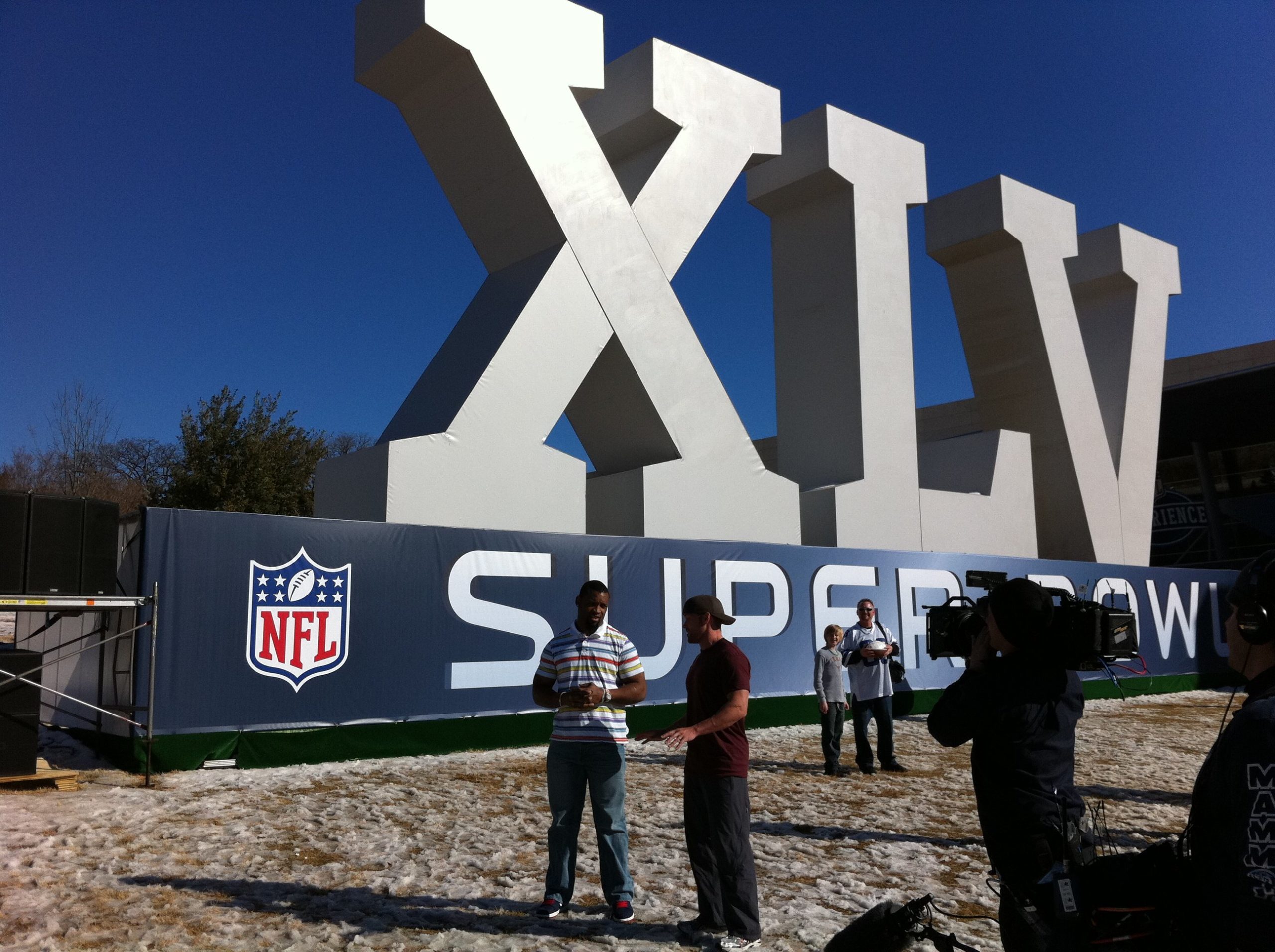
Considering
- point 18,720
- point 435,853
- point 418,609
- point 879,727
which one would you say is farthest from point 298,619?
point 879,727

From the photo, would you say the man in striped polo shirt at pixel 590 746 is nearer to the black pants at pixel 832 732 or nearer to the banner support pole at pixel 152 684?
the banner support pole at pixel 152 684

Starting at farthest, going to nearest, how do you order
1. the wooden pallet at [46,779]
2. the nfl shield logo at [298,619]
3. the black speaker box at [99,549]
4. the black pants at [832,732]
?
the black pants at [832,732], the nfl shield logo at [298,619], the black speaker box at [99,549], the wooden pallet at [46,779]

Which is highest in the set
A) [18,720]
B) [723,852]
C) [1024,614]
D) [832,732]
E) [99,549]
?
[99,549]

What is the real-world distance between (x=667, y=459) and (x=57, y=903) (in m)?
9.21

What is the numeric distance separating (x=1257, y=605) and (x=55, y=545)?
9.07 metres

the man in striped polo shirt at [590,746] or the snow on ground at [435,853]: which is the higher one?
the man in striped polo shirt at [590,746]

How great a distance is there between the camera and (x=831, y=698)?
402 inches

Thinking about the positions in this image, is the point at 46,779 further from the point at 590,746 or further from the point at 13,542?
the point at 590,746

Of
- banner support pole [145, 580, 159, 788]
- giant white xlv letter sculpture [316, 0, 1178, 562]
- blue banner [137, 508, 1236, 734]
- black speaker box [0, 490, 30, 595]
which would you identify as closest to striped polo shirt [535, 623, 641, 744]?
blue banner [137, 508, 1236, 734]

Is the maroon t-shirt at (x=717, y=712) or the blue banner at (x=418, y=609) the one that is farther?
the blue banner at (x=418, y=609)

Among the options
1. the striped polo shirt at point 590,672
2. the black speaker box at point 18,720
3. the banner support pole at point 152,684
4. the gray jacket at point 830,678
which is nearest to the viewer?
the striped polo shirt at point 590,672

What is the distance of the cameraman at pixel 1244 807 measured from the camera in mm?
1975

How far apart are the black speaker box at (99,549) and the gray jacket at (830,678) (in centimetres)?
694

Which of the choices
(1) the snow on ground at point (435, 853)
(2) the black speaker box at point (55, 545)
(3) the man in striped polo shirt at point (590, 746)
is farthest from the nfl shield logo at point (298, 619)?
(3) the man in striped polo shirt at point (590, 746)
